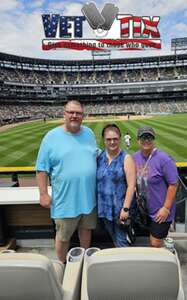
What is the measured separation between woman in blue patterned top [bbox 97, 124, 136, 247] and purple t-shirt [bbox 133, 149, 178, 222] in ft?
0.70

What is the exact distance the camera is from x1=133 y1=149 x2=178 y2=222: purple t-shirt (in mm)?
2934

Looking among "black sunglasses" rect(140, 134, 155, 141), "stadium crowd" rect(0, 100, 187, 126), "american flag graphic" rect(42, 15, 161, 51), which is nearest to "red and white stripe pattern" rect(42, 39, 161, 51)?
"american flag graphic" rect(42, 15, 161, 51)

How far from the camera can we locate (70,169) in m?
2.97

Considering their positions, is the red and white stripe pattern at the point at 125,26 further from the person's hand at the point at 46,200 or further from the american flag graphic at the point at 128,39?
the person's hand at the point at 46,200

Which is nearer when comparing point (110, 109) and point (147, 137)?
point (147, 137)

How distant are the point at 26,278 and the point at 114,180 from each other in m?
1.39

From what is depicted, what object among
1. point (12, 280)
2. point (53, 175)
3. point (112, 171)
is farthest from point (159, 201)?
point (12, 280)

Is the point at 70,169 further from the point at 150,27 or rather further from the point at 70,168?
→ the point at 150,27

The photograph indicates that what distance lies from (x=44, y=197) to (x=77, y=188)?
394mm

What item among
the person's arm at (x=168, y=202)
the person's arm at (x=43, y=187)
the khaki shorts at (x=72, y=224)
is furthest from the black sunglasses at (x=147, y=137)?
the person's arm at (x=43, y=187)

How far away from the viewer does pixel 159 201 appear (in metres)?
3.02

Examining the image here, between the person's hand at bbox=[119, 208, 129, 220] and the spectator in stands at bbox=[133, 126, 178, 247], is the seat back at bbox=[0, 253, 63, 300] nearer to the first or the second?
the person's hand at bbox=[119, 208, 129, 220]

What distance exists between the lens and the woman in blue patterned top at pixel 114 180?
2.87 metres

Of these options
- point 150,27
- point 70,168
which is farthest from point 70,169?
point 150,27
